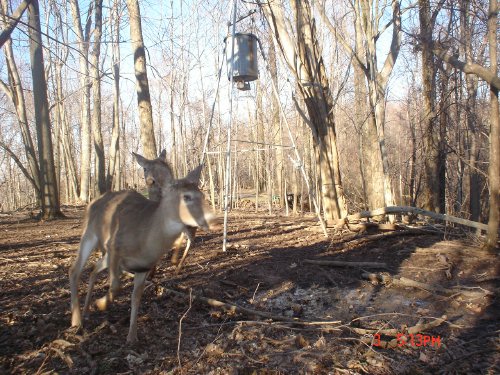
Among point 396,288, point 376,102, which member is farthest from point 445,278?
point 376,102

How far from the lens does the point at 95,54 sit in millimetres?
22062

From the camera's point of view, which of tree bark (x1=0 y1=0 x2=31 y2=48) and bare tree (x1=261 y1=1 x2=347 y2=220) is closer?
tree bark (x1=0 y1=0 x2=31 y2=48)

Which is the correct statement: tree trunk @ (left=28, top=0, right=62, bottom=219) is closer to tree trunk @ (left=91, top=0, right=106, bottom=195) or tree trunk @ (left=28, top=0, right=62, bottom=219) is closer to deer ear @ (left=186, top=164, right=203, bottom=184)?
tree trunk @ (left=91, top=0, right=106, bottom=195)

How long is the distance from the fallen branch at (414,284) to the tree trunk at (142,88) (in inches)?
274

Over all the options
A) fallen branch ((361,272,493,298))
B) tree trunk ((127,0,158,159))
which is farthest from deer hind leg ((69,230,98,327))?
tree trunk ((127,0,158,159))

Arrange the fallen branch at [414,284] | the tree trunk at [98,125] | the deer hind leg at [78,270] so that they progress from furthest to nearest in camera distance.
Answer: the tree trunk at [98,125], the fallen branch at [414,284], the deer hind leg at [78,270]

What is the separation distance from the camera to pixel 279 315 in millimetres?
4672

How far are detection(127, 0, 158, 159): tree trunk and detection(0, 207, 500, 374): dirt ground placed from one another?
410 centimetres

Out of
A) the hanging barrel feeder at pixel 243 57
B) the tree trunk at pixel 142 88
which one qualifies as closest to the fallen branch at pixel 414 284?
the hanging barrel feeder at pixel 243 57

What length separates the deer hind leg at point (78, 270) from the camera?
14.0 ft

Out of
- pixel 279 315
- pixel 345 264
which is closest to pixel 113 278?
pixel 279 315

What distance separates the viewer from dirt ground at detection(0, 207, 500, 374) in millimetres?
3547
